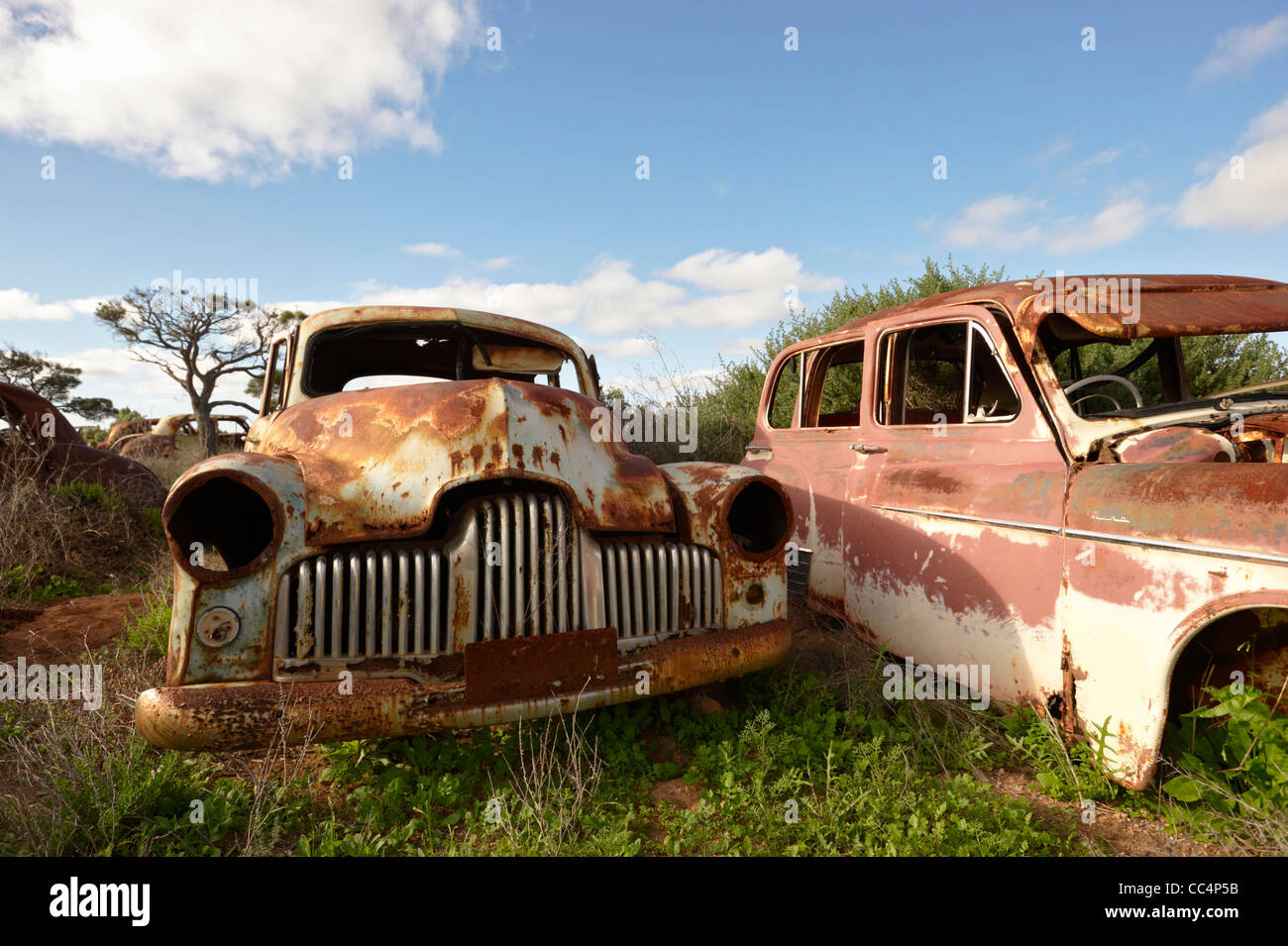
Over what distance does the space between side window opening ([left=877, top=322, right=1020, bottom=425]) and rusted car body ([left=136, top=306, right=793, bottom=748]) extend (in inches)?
42.9

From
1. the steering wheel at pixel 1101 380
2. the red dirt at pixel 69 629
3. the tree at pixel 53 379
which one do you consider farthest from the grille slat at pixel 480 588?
the tree at pixel 53 379

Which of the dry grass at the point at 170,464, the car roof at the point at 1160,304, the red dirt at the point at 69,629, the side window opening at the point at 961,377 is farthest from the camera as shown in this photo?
the dry grass at the point at 170,464

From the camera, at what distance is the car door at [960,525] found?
2.51 meters

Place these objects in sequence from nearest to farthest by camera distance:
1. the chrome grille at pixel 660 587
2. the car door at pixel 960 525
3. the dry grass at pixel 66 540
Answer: the chrome grille at pixel 660 587
the car door at pixel 960 525
the dry grass at pixel 66 540

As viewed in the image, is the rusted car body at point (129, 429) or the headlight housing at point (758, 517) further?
the rusted car body at point (129, 429)

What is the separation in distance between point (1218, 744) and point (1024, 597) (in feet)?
2.33

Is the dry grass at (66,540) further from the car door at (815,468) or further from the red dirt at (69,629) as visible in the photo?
the car door at (815,468)

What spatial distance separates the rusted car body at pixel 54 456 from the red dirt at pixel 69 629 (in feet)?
6.44

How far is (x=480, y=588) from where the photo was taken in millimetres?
2180

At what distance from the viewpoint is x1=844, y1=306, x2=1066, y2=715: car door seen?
2.51 m

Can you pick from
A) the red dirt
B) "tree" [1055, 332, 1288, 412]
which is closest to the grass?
the red dirt

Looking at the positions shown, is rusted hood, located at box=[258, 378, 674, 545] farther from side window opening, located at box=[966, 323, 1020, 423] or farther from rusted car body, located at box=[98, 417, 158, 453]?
rusted car body, located at box=[98, 417, 158, 453]
